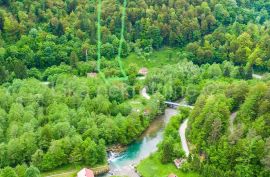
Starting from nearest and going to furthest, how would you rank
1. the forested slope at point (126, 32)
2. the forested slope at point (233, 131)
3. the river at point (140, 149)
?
the forested slope at point (233, 131), the river at point (140, 149), the forested slope at point (126, 32)

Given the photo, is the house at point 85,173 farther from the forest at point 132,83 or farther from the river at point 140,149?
the river at point 140,149

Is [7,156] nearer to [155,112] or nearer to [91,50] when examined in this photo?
[155,112]

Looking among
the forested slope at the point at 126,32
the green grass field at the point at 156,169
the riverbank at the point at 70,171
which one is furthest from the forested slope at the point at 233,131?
the forested slope at the point at 126,32

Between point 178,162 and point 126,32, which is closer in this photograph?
point 178,162

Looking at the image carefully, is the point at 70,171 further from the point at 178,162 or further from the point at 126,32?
the point at 126,32

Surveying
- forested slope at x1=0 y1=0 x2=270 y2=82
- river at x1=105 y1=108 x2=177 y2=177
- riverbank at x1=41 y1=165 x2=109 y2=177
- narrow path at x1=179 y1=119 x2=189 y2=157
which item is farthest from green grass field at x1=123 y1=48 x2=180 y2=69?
riverbank at x1=41 y1=165 x2=109 y2=177

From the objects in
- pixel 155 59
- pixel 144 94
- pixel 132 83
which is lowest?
pixel 144 94

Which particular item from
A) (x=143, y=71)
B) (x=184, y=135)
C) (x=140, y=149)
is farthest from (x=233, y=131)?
(x=143, y=71)

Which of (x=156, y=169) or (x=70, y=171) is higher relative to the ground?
(x=156, y=169)
